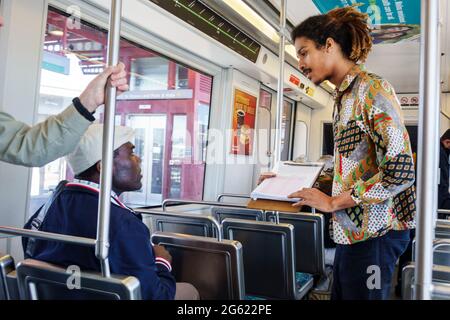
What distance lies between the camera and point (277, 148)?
2.40m

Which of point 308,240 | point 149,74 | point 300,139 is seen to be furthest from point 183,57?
point 300,139

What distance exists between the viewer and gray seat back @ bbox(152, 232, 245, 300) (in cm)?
162

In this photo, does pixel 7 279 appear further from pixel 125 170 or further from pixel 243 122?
pixel 243 122

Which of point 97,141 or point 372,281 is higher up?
point 97,141

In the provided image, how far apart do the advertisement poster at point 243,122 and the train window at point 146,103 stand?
39 centimetres

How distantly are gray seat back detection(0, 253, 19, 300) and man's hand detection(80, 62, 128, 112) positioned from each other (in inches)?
21.0

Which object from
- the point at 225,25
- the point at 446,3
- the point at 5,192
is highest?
the point at 446,3

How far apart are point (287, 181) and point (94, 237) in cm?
67

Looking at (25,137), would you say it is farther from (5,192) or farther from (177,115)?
(177,115)

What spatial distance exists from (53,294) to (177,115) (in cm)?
284

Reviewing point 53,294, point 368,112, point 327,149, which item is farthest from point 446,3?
point 327,149

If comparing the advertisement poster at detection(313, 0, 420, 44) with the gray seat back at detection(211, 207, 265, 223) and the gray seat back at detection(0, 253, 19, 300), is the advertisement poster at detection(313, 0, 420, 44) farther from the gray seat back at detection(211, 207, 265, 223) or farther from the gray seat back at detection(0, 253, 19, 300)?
the gray seat back at detection(0, 253, 19, 300)

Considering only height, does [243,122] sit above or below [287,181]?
above

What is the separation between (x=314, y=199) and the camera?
1239 millimetres
